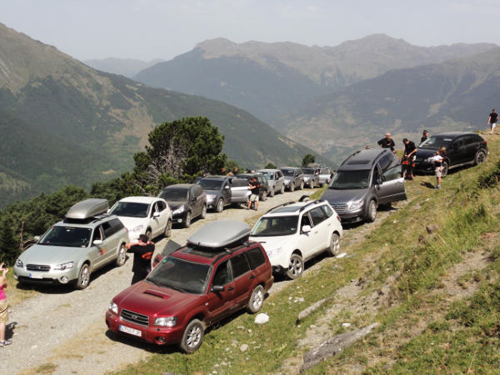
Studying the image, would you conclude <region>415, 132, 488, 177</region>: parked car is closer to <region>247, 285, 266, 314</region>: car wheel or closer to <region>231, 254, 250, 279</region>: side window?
<region>247, 285, 266, 314</region>: car wheel

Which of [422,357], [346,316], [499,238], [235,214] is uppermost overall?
[499,238]

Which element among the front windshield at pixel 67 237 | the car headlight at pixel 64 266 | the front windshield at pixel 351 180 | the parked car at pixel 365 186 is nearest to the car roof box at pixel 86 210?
the front windshield at pixel 67 237

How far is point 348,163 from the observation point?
63.1 ft

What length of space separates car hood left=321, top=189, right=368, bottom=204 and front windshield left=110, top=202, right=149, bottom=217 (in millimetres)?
7028

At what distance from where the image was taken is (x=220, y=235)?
417 inches

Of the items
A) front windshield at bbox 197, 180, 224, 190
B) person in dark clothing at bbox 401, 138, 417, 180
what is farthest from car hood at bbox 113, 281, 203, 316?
person in dark clothing at bbox 401, 138, 417, 180

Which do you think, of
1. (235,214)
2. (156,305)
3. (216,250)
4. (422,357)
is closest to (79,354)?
(156,305)

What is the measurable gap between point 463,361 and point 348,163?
1381cm

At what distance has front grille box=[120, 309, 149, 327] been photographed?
8.77 meters

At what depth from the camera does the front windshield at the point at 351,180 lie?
1809 centimetres

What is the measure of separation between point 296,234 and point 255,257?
2489 millimetres

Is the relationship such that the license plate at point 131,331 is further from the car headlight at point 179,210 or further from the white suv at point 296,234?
the car headlight at point 179,210

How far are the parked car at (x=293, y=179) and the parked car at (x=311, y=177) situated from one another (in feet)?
4.53

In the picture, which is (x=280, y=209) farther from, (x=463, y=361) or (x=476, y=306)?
(x=463, y=361)
